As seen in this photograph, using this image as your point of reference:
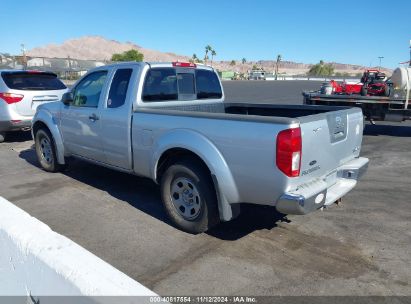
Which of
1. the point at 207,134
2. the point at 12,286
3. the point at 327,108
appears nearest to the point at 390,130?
the point at 327,108

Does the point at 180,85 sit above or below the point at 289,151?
above

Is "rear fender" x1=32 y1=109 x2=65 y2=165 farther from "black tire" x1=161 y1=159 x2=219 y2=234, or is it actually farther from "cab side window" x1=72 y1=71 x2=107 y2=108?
"black tire" x1=161 y1=159 x2=219 y2=234

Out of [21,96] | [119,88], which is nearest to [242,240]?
[119,88]

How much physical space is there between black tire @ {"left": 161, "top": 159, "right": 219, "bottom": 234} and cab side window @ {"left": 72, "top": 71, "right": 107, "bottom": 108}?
1873mm

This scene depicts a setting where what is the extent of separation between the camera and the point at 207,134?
12.8ft

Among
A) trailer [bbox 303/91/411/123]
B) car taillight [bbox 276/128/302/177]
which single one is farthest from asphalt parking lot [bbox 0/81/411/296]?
trailer [bbox 303/91/411/123]

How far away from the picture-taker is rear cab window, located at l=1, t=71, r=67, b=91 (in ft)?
29.3

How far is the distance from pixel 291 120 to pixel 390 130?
10.0 meters

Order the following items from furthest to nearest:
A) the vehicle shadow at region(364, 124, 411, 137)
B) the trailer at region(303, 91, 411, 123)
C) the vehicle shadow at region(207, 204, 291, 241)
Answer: the vehicle shadow at region(364, 124, 411, 137), the trailer at region(303, 91, 411, 123), the vehicle shadow at region(207, 204, 291, 241)

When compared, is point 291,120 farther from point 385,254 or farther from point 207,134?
point 385,254

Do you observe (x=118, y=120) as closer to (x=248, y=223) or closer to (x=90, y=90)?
(x=90, y=90)

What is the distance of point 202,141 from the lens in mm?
3947

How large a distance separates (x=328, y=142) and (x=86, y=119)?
3509 millimetres

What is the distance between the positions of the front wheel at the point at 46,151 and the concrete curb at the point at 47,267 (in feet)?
13.7
